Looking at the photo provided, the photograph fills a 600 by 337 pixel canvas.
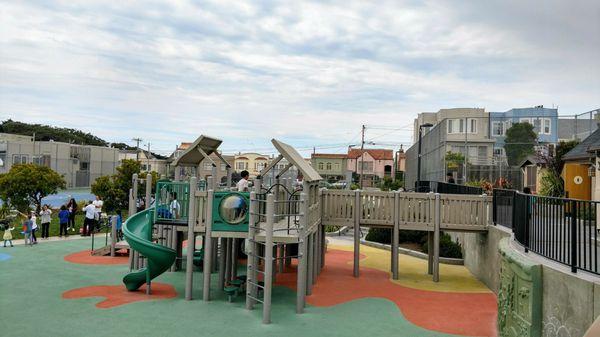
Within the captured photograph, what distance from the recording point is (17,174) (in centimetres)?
2877

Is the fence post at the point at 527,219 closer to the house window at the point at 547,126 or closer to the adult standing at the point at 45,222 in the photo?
the adult standing at the point at 45,222

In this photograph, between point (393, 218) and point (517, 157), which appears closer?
point (393, 218)

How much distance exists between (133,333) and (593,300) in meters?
8.56

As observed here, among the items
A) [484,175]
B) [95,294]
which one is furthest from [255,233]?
[484,175]

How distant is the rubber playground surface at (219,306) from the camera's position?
10.3 meters

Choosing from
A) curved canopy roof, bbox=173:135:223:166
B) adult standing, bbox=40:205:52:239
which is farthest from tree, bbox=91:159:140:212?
curved canopy roof, bbox=173:135:223:166

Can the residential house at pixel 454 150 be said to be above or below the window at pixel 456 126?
below

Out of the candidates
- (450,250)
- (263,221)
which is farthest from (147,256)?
(450,250)

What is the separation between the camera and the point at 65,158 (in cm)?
6109

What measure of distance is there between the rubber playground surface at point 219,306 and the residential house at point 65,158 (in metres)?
39.3

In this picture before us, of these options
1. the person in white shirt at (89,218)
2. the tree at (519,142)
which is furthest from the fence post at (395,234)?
the person in white shirt at (89,218)

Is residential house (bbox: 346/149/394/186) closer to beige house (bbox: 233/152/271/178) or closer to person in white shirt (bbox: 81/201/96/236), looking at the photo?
beige house (bbox: 233/152/271/178)

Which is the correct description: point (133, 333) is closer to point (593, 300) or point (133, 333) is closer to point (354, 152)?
point (593, 300)

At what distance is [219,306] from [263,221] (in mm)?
2591
